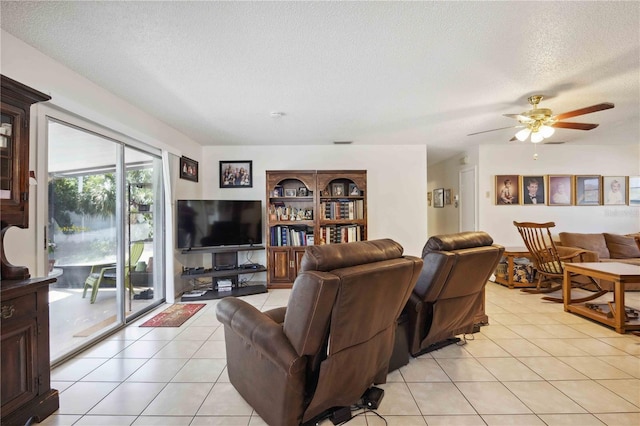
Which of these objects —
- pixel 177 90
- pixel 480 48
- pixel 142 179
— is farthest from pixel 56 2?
pixel 480 48

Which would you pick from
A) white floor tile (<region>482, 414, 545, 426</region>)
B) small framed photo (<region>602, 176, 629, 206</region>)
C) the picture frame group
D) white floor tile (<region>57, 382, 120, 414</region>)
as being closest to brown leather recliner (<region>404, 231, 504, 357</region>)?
white floor tile (<region>482, 414, 545, 426</region>)

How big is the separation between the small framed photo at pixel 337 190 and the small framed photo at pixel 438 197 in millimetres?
3009

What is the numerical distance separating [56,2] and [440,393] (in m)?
3.30

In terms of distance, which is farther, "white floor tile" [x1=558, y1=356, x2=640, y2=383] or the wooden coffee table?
the wooden coffee table

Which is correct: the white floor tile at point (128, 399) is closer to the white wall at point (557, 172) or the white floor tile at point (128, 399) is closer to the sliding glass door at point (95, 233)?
the sliding glass door at point (95, 233)

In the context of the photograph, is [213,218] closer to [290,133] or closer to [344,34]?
[290,133]

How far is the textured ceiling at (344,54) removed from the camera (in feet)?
5.28

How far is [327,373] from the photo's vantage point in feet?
4.42

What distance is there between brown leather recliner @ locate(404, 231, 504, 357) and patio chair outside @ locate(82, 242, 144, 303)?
2.95 metres

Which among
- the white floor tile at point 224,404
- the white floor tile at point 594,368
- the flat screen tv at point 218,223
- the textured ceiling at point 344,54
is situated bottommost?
the white floor tile at point 224,404

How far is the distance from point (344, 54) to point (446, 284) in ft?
6.10

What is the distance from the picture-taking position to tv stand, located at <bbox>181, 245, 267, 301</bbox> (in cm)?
396

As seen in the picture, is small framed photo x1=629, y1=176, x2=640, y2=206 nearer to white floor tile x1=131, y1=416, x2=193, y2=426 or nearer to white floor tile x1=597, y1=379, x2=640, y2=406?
white floor tile x1=597, y1=379, x2=640, y2=406

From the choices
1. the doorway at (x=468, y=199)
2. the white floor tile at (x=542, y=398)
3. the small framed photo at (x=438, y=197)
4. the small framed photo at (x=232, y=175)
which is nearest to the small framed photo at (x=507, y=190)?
the doorway at (x=468, y=199)
